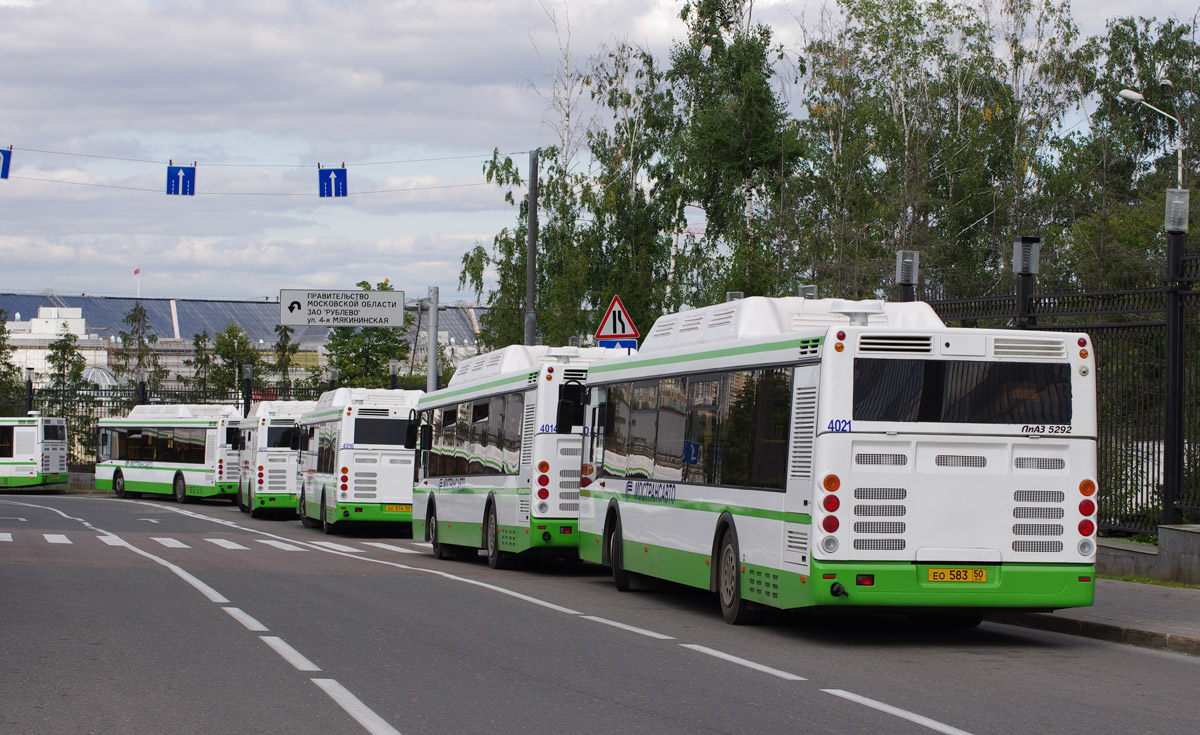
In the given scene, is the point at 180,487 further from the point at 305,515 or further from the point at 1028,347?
the point at 1028,347

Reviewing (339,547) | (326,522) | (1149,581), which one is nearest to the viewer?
(1149,581)

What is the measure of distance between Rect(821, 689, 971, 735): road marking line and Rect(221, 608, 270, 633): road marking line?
17.6 feet

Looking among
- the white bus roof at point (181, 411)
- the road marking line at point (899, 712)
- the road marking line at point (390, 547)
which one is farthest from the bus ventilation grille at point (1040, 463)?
the white bus roof at point (181, 411)

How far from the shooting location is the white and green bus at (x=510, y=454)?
19906mm

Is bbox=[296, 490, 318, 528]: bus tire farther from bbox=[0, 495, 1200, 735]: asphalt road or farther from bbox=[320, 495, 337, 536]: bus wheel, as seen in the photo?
bbox=[0, 495, 1200, 735]: asphalt road

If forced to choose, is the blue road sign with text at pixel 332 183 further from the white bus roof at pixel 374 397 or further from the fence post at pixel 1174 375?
the fence post at pixel 1174 375

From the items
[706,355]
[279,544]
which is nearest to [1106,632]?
[706,355]

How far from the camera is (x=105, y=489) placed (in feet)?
198

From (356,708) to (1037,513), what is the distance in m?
6.33

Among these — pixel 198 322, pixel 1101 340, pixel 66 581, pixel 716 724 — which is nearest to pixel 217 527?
pixel 66 581

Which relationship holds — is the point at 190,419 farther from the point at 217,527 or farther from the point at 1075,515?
the point at 1075,515

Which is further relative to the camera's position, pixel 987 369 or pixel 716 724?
pixel 987 369

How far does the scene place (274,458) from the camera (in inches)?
1676

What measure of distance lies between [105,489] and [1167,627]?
53611mm
